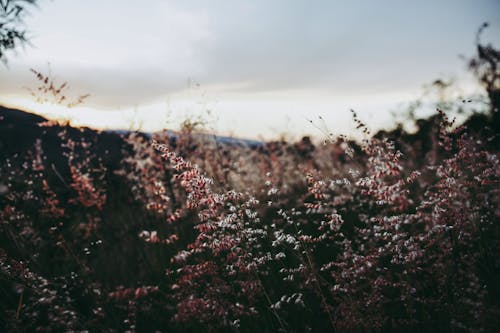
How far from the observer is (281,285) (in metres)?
4.54

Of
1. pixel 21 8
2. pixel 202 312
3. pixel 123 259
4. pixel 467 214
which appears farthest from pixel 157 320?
pixel 21 8

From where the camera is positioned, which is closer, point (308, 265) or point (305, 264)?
point (305, 264)

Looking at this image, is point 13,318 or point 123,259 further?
point 123,259

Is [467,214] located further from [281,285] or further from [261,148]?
[261,148]

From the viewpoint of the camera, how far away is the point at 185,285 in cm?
380

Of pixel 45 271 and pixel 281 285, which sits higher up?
pixel 281 285

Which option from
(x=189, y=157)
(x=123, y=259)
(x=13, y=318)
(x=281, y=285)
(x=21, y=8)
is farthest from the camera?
(x=189, y=157)

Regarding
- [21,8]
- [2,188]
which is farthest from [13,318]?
[21,8]

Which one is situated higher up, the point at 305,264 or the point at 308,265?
the point at 305,264

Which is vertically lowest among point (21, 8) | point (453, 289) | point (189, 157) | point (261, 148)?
point (453, 289)

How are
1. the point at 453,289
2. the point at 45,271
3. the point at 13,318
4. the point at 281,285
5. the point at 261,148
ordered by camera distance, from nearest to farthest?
the point at 453,289, the point at 13,318, the point at 281,285, the point at 45,271, the point at 261,148

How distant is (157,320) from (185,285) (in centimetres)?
121

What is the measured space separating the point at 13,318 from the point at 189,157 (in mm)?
5407

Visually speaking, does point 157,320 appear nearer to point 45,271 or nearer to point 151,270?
point 151,270
